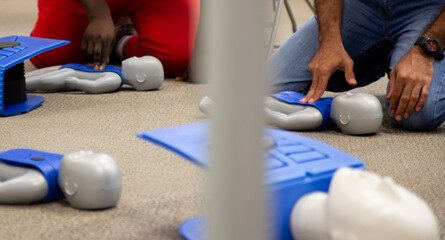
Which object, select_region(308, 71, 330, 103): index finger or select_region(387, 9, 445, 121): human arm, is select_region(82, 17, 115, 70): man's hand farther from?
select_region(387, 9, 445, 121): human arm

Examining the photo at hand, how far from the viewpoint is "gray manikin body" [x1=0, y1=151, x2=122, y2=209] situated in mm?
697

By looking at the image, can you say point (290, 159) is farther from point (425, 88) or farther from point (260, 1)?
point (425, 88)

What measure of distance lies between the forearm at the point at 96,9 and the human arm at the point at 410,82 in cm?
79

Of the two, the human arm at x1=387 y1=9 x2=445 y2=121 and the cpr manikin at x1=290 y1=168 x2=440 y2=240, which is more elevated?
the cpr manikin at x1=290 y1=168 x2=440 y2=240

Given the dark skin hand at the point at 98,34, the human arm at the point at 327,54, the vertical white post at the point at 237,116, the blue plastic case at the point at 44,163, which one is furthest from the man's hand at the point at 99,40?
the vertical white post at the point at 237,116

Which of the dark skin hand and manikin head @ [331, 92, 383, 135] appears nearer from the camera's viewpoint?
manikin head @ [331, 92, 383, 135]

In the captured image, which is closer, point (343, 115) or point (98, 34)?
point (343, 115)

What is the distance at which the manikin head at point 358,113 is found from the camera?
1.10 m

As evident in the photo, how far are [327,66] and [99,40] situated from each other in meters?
0.63

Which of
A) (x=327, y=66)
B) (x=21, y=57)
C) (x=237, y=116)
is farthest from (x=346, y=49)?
(x=237, y=116)

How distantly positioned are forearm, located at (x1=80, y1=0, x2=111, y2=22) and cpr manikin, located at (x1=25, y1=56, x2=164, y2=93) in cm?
16

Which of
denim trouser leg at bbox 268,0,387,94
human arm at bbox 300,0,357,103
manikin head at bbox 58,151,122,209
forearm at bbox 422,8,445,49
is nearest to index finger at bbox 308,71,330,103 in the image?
human arm at bbox 300,0,357,103

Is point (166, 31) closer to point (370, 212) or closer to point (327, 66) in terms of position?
point (327, 66)

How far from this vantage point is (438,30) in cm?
118
